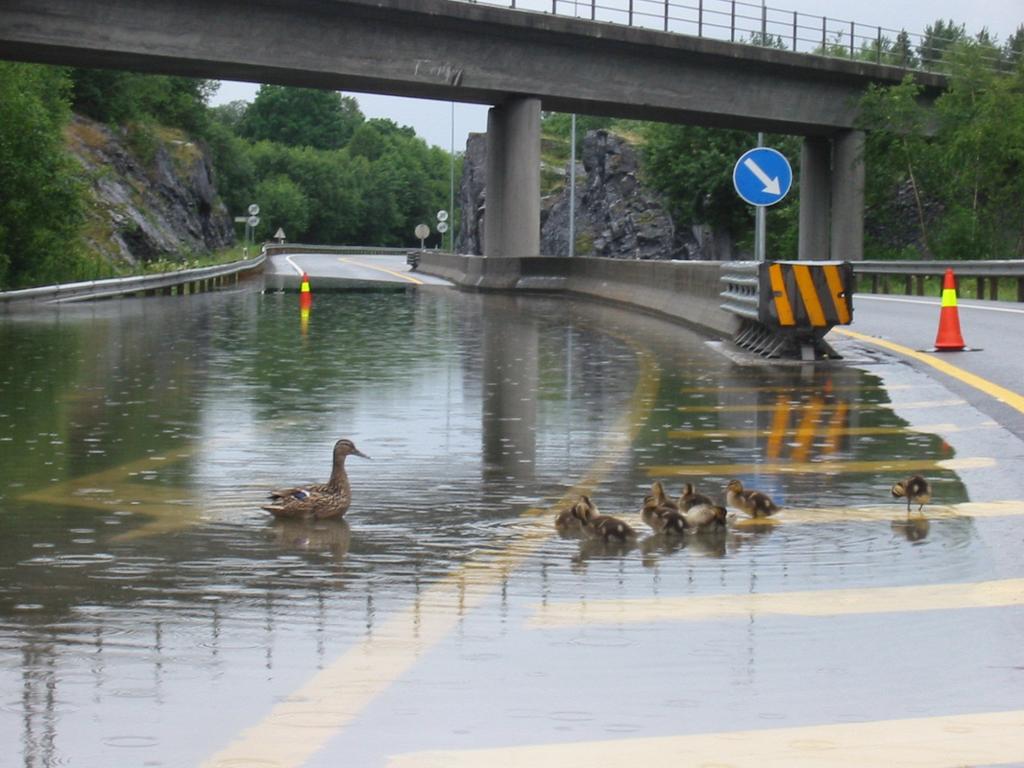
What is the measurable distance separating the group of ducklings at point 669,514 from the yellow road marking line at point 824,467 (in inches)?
66.0

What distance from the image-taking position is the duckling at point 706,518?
8.80m

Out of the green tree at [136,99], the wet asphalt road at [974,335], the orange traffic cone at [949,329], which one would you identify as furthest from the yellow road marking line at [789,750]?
the green tree at [136,99]

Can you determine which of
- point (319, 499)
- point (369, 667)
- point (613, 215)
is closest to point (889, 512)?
point (319, 499)

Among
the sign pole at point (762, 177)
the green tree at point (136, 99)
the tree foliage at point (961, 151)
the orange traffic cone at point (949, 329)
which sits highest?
the green tree at point (136, 99)

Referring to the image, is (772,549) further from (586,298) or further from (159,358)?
(586,298)

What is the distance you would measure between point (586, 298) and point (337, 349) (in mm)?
19307

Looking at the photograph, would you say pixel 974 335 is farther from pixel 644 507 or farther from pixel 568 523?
pixel 568 523

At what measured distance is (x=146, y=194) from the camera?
83750 mm

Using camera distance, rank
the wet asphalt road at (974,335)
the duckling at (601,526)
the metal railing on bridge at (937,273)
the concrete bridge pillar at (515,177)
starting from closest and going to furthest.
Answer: the duckling at (601,526), the wet asphalt road at (974,335), the metal railing on bridge at (937,273), the concrete bridge pillar at (515,177)

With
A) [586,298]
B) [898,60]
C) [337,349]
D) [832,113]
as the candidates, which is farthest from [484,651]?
[898,60]

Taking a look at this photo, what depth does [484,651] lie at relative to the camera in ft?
20.6

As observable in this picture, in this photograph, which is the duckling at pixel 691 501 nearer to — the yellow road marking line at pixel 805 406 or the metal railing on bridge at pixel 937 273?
the yellow road marking line at pixel 805 406

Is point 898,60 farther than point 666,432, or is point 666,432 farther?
point 898,60

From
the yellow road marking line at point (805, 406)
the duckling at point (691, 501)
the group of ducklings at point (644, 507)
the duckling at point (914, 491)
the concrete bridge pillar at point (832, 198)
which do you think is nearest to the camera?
the group of ducklings at point (644, 507)
